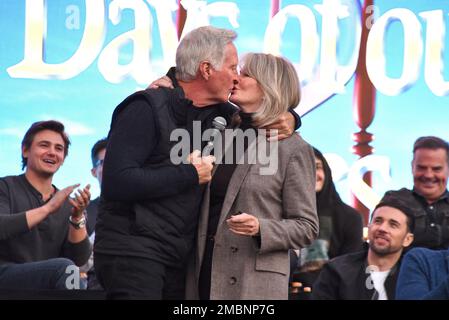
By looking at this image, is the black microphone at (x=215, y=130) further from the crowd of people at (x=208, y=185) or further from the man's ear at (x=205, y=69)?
the man's ear at (x=205, y=69)

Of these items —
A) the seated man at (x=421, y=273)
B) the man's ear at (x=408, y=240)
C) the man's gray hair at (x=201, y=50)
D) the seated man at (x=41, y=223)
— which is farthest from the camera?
the man's ear at (x=408, y=240)

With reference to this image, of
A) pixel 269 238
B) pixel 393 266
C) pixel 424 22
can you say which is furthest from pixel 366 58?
pixel 269 238

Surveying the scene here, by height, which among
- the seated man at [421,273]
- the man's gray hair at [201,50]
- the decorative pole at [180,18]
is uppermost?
the decorative pole at [180,18]

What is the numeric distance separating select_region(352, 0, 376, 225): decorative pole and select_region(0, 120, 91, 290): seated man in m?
1.40

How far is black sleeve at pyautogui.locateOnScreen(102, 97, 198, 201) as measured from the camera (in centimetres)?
268

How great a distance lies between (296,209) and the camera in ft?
9.14

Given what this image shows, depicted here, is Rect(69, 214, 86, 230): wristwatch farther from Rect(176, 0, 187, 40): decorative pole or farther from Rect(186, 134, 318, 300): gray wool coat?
Rect(186, 134, 318, 300): gray wool coat

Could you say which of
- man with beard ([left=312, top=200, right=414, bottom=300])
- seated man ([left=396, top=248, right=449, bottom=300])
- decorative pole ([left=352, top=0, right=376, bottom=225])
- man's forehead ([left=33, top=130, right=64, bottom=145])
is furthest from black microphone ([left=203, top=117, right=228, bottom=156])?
decorative pole ([left=352, top=0, right=376, bottom=225])

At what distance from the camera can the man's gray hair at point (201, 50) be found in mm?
2881

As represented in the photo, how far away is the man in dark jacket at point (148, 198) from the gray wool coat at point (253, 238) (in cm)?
8

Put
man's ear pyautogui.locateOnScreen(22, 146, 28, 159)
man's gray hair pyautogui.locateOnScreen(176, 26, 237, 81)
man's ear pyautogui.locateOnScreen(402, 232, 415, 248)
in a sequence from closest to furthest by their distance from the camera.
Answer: man's gray hair pyautogui.locateOnScreen(176, 26, 237, 81) < man's ear pyautogui.locateOnScreen(402, 232, 415, 248) < man's ear pyautogui.locateOnScreen(22, 146, 28, 159)

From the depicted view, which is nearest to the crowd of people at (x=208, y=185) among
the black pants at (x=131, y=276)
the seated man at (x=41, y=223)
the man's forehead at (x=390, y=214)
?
the black pants at (x=131, y=276)

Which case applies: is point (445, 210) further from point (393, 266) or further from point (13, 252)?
point (13, 252)

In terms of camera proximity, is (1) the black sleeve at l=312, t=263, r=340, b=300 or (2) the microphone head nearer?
(2) the microphone head
